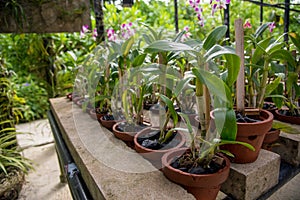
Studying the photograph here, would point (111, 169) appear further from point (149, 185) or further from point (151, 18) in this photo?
point (151, 18)

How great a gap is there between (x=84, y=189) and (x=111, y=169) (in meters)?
0.13

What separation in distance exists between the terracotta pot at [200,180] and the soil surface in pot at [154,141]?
99 mm

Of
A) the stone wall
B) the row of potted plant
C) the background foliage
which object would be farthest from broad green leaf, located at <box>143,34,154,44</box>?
the background foliage

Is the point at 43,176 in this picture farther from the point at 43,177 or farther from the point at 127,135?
the point at 127,135

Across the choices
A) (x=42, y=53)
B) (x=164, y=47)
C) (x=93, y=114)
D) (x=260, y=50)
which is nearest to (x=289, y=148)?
(x=260, y=50)

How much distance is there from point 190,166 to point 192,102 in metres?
0.42

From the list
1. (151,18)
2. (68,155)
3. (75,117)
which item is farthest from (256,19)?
(68,155)

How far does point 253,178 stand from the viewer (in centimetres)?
58

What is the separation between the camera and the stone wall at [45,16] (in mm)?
1528

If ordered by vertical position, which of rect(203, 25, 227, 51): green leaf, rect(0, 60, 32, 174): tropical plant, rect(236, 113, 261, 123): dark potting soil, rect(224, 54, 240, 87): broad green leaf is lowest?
rect(0, 60, 32, 174): tropical plant

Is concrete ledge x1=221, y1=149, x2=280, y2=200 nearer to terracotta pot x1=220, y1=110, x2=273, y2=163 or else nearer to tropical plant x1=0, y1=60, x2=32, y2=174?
terracotta pot x1=220, y1=110, x2=273, y2=163

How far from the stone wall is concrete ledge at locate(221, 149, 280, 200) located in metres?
1.48

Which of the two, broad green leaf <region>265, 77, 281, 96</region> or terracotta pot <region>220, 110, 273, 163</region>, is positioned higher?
broad green leaf <region>265, 77, 281, 96</region>

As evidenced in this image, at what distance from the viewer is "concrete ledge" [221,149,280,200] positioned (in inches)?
22.5
